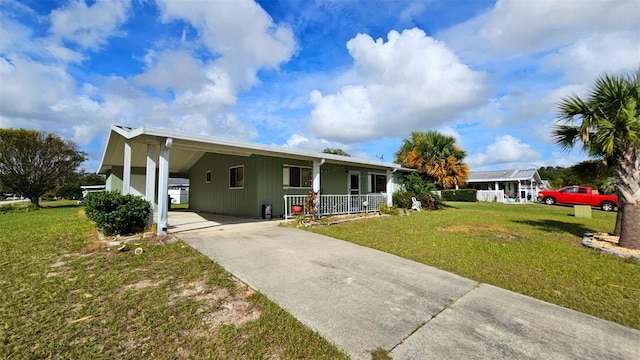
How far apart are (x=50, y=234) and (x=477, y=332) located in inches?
393

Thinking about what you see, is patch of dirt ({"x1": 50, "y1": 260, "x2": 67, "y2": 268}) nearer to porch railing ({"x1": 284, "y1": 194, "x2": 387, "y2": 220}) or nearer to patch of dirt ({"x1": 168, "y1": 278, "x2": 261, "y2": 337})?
patch of dirt ({"x1": 168, "y1": 278, "x2": 261, "y2": 337})

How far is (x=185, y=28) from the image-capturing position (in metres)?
10.0

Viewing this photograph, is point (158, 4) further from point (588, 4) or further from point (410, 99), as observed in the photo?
point (410, 99)

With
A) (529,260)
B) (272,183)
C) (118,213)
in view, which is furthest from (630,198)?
(118,213)

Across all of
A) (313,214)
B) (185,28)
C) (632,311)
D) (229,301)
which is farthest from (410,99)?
(229,301)

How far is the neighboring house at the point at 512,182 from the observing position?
25.9 meters

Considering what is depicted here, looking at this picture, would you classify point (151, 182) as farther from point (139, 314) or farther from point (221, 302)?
point (221, 302)

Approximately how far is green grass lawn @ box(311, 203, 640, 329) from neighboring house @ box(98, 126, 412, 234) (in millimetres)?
2993

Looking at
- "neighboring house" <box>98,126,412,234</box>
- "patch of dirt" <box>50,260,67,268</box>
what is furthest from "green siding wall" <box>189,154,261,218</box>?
"patch of dirt" <box>50,260,67,268</box>

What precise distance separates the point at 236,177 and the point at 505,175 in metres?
27.1

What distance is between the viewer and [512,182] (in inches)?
1114

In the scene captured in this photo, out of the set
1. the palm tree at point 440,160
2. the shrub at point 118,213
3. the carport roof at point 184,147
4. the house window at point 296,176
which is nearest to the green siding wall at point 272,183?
the house window at point 296,176

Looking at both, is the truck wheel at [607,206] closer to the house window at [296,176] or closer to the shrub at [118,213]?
the house window at [296,176]

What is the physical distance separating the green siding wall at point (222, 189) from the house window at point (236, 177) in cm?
17
